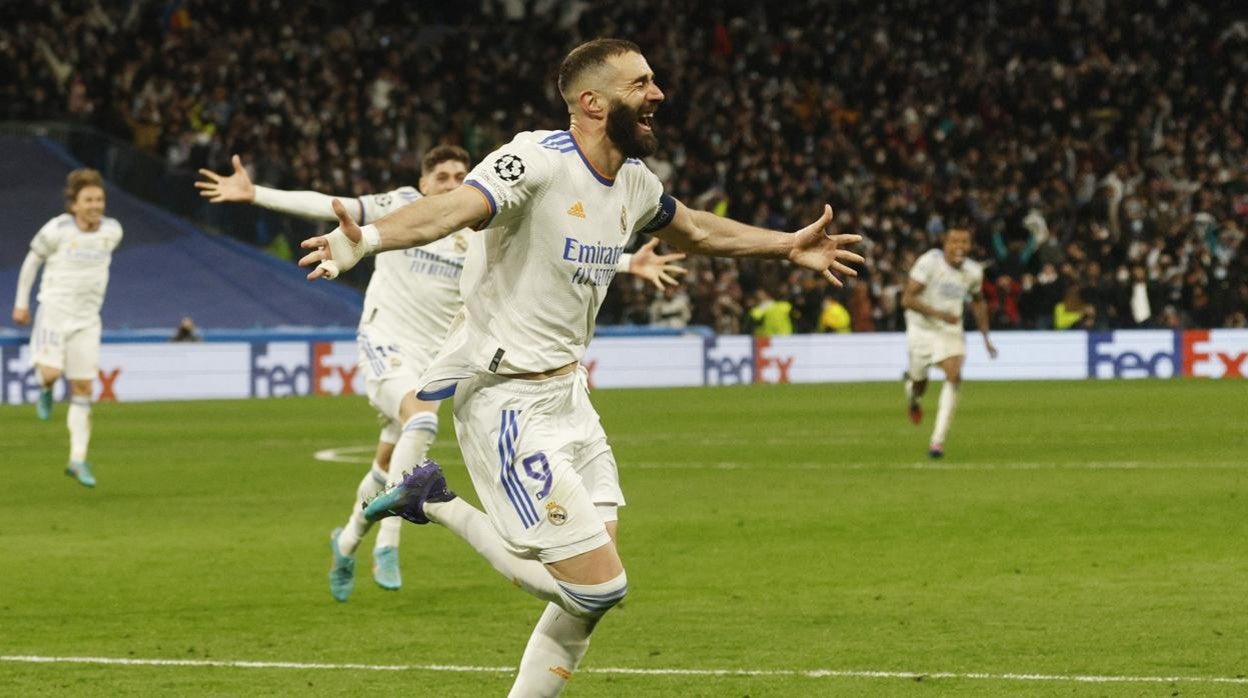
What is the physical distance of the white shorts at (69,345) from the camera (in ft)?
56.2

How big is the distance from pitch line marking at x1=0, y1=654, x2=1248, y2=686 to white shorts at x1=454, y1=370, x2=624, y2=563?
1633 millimetres

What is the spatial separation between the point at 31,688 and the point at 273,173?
30.9m

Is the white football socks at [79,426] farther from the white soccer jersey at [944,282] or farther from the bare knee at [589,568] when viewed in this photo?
the bare knee at [589,568]

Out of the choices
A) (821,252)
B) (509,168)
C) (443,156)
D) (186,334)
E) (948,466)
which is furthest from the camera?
(186,334)

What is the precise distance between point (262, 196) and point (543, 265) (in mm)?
3554

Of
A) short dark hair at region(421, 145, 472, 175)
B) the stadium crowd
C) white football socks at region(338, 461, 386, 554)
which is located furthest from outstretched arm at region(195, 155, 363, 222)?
the stadium crowd

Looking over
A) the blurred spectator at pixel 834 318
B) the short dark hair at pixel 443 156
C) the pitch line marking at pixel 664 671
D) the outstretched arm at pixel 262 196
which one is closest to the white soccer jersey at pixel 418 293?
the short dark hair at pixel 443 156

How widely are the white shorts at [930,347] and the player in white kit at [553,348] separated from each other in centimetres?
1398

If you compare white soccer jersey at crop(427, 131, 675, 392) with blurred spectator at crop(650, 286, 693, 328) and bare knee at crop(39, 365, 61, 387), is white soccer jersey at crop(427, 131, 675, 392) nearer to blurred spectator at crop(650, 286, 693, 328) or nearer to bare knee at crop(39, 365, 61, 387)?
bare knee at crop(39, 365, 61, 387)

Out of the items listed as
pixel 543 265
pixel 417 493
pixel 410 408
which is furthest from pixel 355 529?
pixel 543 265

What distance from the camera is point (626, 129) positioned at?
21.6 ft

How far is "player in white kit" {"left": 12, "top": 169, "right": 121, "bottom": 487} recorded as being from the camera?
16938 mm

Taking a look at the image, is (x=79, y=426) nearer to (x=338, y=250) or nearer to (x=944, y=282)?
(x=944, y=282)

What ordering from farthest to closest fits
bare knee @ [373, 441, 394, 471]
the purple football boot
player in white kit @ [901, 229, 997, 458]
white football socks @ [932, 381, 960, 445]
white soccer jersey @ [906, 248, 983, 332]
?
white soccer jersey @ [906, 248, 983, 332] < player in white kit @ [901, 229, 997, 458] < white football socks @ [932, 381, 960, 445] < bare knee @ [373, 441, 394, 471] < the purple football boot
